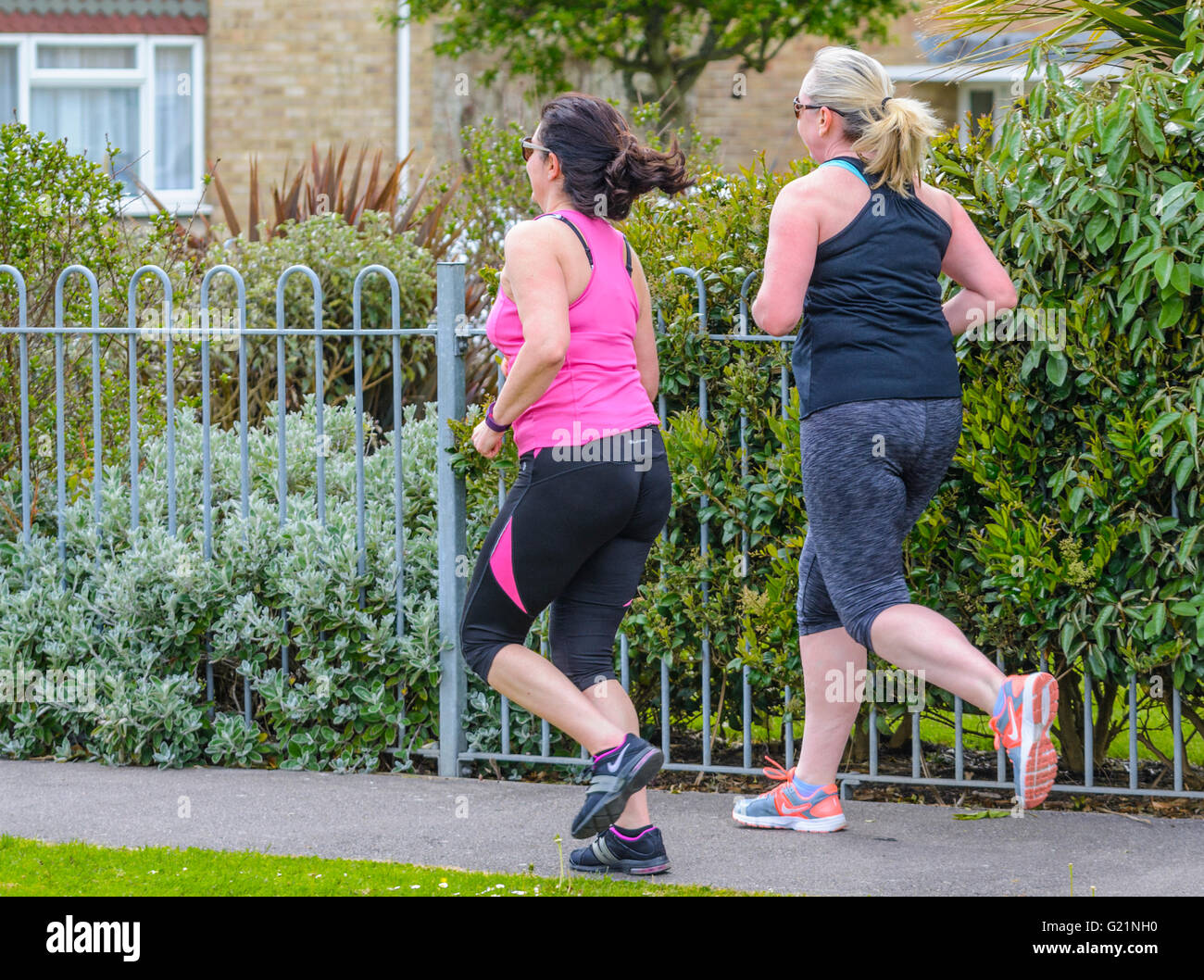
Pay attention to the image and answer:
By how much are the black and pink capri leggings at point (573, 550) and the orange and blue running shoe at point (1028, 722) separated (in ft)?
3.11

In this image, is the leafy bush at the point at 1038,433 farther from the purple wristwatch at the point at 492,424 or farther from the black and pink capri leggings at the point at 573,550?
the purple wristwatch at the point at 492,424

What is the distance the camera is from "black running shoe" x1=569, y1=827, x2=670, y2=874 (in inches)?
149

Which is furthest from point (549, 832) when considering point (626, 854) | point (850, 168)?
point (850, 168)

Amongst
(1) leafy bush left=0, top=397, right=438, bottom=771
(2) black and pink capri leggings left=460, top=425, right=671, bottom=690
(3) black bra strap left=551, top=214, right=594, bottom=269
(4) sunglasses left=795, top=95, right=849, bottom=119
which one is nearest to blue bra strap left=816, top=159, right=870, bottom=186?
(4) sunglasses left=795, top=95, right=849, bottom=119

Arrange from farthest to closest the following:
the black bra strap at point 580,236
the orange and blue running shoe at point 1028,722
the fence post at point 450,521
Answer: the fence post at point 450,521 → the black bra strap at point 580,236 → the orange and blue running shoe at point 1028,722

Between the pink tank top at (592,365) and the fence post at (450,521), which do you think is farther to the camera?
the fence post at (450,521)

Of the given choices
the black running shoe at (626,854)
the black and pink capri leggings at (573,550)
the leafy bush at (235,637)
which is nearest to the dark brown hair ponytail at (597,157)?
the black and pink capri leggings at (573,550)

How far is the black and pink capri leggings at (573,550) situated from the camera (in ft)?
11.8

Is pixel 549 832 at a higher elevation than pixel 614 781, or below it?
below

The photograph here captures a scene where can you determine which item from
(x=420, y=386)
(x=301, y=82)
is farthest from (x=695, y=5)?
(x=420, y=386)

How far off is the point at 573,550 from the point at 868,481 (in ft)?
2.48

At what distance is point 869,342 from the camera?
3.71 meters

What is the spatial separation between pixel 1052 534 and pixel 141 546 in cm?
305

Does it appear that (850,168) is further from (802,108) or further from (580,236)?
(580,236)
